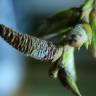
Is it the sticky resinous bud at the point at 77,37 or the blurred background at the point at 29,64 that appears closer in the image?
the sticky resinous bud at the point at 77,37

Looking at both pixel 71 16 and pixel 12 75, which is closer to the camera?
pixel 71 16

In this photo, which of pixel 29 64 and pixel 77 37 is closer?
pixel 77 37

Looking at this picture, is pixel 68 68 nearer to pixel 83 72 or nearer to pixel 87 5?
pixel 87 5

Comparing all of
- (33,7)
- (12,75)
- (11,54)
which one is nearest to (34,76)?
(12,75)

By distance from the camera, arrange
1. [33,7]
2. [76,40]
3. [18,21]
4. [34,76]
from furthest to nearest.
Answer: [34,76] → [33,7] → [18,21] → [76,40]

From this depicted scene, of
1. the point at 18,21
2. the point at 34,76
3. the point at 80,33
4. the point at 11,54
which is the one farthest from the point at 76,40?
the point at 34,76

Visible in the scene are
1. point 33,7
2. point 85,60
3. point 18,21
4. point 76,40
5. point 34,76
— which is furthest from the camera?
point 34,76

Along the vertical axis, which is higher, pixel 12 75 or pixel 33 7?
pixel 33 7

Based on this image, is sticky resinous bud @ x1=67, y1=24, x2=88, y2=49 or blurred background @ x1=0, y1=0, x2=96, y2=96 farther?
blurred background @ x1=0, y1=0, x2=96, y2=96
